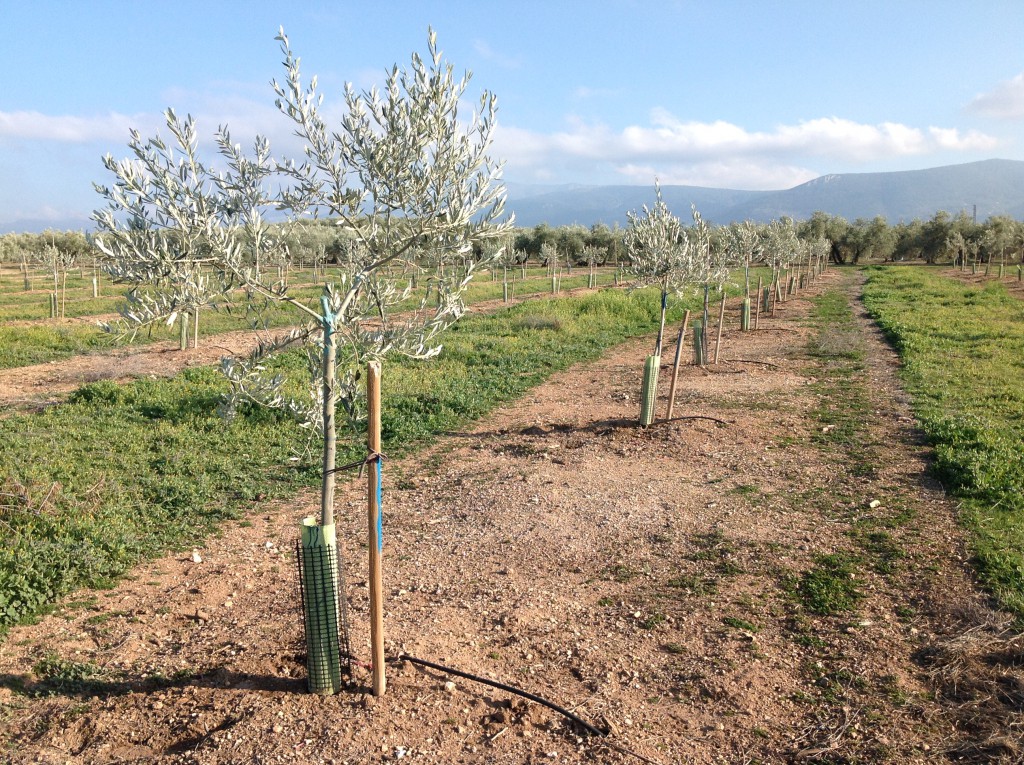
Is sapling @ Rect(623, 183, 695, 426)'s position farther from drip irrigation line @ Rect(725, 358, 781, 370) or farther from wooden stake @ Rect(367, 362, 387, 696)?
wooden stake @ Rect(367, 362, 387, 696)

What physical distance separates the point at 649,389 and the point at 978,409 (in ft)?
21.8

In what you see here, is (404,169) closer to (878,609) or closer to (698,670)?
(698,670)

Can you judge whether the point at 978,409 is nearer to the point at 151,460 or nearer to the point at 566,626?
the point at 566,626

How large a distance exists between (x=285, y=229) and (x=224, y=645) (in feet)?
11.5

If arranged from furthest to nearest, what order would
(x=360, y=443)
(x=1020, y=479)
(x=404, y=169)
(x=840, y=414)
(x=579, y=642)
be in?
(x=840, y=414) < (x=360, y=443) < (x=1020, y=479) < (x=579, y=642) < (x=404, y=169)

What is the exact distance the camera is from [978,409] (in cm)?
1291

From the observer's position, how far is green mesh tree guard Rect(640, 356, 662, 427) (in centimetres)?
1162

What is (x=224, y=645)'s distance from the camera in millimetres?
5566

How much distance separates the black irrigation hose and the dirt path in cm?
7

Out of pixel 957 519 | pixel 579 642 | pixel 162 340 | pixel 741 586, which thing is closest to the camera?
pixel 579 642

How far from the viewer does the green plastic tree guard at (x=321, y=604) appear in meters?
A: 4.59

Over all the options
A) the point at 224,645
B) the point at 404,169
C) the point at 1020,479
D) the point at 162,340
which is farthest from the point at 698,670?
the point at 162,340

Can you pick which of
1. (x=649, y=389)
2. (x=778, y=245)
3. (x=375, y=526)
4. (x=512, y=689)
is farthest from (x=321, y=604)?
(x=778, y=245)

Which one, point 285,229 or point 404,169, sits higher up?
point 404,169
